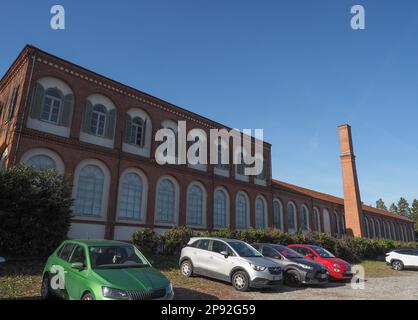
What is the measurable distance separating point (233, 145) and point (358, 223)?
1987cm

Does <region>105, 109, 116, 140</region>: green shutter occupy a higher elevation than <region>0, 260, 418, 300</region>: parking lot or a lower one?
higher

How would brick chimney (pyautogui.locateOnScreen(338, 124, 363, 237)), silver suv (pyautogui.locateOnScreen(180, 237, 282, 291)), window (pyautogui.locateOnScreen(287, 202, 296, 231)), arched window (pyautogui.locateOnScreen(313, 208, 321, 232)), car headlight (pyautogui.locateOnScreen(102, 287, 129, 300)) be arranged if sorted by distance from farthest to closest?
arched window (pyautogui.locateOnScreen(313, 208, 321, 232)) < brick chimney (pyautogui.locateOnScreen(338, 124, 363, 237)) < window (pyautogui.locateOnScreen(287, 202, 296, 231)) < silver suv (pyautogui.locateOnScreen(180, 237, 282, 291)) < car headlight (pyautogui.locateOnScreen(102, 287, 129, 300))

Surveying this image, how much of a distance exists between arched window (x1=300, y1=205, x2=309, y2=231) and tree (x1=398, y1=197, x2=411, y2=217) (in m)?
87.8

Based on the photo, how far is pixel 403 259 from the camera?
20688 millimetres

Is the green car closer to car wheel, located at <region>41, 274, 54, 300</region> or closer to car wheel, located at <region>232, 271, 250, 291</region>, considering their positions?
car wheel, located at <region>41, 274, 54, 300</region>

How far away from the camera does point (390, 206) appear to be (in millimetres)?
120188

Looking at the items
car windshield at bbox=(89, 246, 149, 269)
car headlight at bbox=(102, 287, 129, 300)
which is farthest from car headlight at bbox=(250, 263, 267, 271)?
car headlight at bbox=(102, 287, 129, 300)

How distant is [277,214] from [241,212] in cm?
636

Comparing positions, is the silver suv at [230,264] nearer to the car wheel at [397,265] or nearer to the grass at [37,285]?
the grass at [37,285]

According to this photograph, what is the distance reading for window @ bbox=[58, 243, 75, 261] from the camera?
7.39m

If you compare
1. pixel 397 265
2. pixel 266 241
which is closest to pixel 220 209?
pixel 266 241

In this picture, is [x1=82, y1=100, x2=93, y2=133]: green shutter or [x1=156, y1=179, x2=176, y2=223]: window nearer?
[x1=82, y1=100, x2=93, y2=133]: green shutter

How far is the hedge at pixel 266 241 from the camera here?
16547mm

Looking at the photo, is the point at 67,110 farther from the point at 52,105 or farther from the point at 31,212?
the point at 31,212
